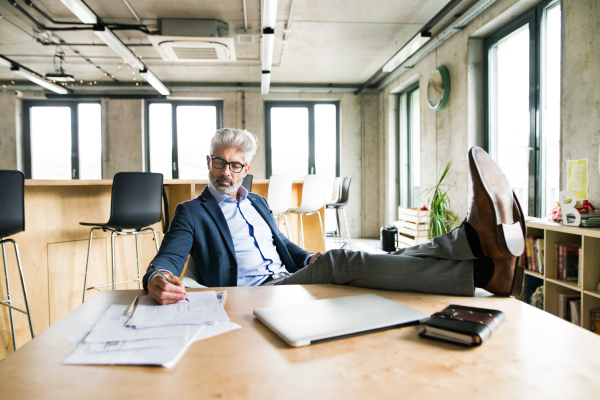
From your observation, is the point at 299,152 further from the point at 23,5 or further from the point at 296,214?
the point at 23,5

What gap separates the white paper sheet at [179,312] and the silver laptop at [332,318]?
0.35 feet

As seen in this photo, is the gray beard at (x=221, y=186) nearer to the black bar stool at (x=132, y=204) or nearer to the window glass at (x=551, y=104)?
the black bar stool at (x=132, y=204)

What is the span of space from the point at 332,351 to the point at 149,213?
8.07 ft

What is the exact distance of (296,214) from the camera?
4.83 m

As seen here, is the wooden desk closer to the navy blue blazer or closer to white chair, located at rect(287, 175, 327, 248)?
the navy blue blazer

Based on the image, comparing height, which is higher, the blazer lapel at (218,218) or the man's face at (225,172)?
the man's face at (225,172)

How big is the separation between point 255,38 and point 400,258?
4.56 metres

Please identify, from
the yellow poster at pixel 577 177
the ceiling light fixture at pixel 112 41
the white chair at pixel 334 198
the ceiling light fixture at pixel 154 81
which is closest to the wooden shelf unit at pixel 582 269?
the yellow poster at pixel 577 177

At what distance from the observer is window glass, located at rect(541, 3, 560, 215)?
3.07 meters

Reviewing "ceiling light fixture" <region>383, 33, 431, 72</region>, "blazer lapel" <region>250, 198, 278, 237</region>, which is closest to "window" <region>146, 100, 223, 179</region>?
A: "ceiling light fixture" <region>383, 33, 431, 72</region>

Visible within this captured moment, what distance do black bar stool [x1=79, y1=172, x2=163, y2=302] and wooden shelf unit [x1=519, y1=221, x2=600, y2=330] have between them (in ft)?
9.22

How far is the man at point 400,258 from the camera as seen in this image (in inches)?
37.4

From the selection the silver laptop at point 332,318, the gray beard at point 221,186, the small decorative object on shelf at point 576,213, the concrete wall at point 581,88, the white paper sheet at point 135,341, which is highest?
the concrete wall at point 581,88

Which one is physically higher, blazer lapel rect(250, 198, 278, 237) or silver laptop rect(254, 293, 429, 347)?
blazer lapel rect(250, 198, 278, 237)
